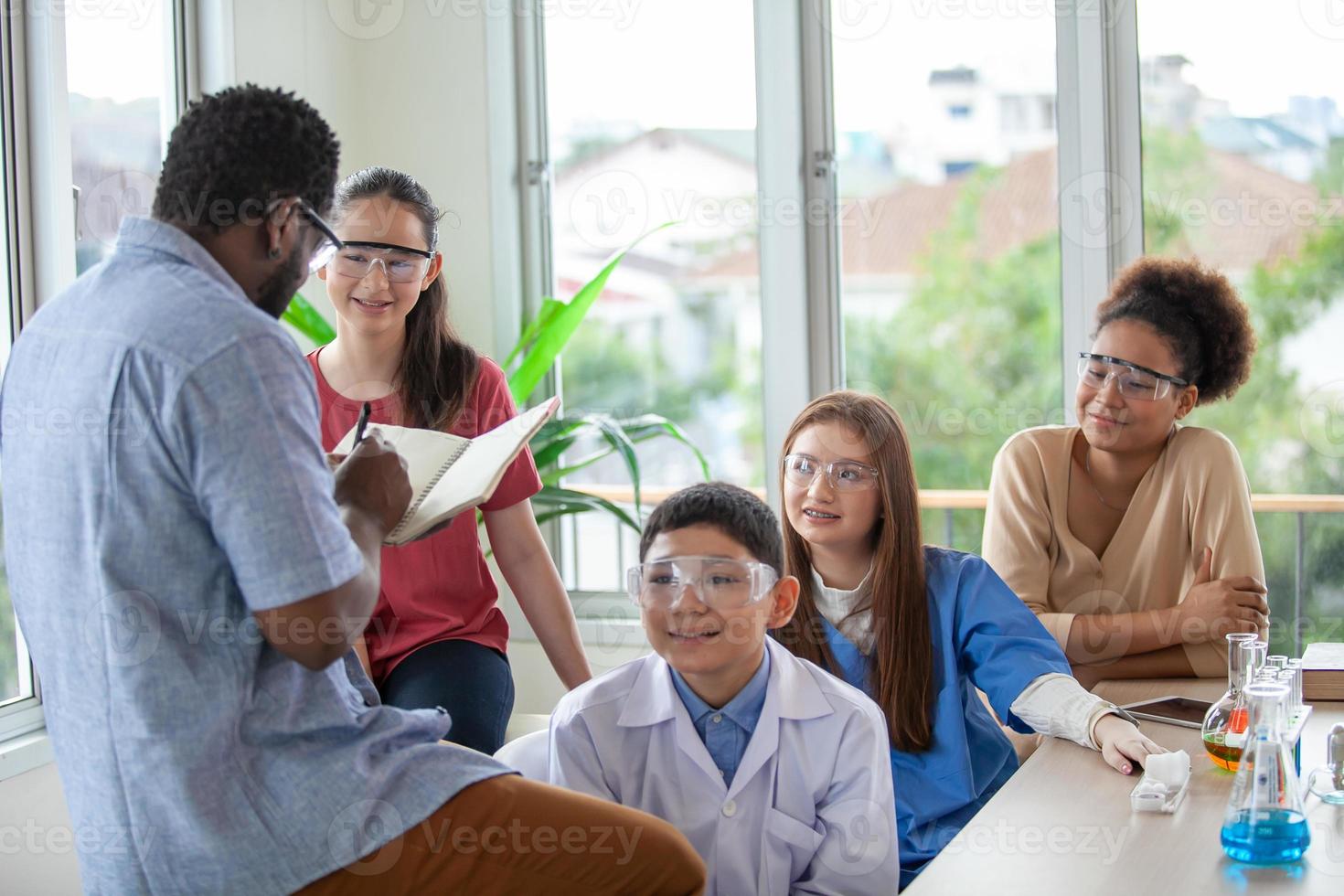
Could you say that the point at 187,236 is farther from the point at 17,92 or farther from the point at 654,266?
the point at 654,266

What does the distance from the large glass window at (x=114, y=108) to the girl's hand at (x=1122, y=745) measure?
7.38 ft

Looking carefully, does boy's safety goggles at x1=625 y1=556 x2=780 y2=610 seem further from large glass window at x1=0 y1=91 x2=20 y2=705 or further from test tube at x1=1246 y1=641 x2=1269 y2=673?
large glass window at x1=0 y1=91 x2=20 y2=705

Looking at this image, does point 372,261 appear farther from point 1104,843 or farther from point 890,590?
Result: point 1104,843

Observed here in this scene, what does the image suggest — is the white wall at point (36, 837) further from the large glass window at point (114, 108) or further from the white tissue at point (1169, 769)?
the white tissue at point (1169, 769)

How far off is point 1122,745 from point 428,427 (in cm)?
124

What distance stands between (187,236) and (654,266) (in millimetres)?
2482

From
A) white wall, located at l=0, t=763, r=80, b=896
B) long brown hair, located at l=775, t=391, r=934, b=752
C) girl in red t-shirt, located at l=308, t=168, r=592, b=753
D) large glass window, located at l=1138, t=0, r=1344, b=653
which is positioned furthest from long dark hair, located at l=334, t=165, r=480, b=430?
large glass window, located at l=1138, t=0, r=1344, b=653

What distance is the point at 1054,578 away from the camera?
2.41 meters

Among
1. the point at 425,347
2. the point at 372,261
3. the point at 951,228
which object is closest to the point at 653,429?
the point at 951,228

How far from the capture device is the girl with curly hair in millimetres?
2232

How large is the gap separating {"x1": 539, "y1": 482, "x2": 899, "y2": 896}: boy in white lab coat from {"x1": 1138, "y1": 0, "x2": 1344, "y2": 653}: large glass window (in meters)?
1.90

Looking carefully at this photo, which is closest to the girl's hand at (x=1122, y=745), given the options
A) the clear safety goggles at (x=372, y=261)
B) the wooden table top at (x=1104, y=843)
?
the wooden table top at (x=1104, y=843)

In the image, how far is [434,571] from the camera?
2250 millimetres

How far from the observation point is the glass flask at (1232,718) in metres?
1.63
